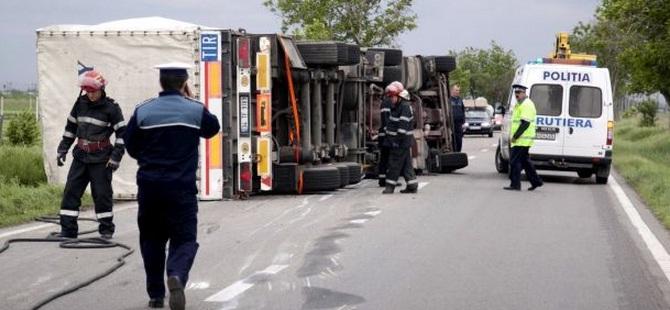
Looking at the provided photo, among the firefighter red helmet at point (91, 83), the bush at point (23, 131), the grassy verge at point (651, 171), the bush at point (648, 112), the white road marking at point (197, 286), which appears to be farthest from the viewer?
the bush at point (648, 112)

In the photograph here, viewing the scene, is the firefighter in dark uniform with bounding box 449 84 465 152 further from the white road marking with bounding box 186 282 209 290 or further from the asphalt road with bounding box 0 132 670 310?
the white road marking with bounding box 186 282 209 290

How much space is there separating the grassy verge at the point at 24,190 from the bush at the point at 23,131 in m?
6.52

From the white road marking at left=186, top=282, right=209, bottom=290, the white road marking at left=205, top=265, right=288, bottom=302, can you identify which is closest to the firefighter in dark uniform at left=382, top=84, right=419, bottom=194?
the white road marking at left=205, top=265, right=288, bottom=302

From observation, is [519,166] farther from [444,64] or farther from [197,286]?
[197,286]

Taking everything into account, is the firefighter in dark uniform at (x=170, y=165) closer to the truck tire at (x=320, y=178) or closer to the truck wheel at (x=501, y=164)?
the truck tire at (x=320, y=178)

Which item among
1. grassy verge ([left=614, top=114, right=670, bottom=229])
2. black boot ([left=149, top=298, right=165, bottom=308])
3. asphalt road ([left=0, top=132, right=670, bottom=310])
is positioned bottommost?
grassy verge ([left=614, top=114, right=670, bottom=229])

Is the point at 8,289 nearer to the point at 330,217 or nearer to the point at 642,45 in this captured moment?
the point at 330,217

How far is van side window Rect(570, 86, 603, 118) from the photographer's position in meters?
21.5

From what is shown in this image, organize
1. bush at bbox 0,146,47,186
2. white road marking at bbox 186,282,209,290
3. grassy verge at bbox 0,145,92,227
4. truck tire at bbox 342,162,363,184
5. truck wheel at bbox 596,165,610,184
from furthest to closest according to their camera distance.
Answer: truck wheel at bbox 596,165,610,184 → truck tire at bbox 342,162,363,184 → bush at bbox 0,146,47,186 → grassy verge at bbox 0,145,92,227 → white road marking at bbox 186,282,209,290

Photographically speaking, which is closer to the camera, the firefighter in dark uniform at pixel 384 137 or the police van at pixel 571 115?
the firefighter in dark uniform at pixel 384 137

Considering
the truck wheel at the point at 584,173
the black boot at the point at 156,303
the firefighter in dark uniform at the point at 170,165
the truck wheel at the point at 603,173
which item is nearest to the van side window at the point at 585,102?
the truck wheel at the point at 603,173

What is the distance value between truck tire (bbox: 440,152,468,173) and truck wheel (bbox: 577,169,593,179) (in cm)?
242

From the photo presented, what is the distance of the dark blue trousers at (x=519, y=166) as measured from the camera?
62.1 ft

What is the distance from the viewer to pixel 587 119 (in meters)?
21.5
